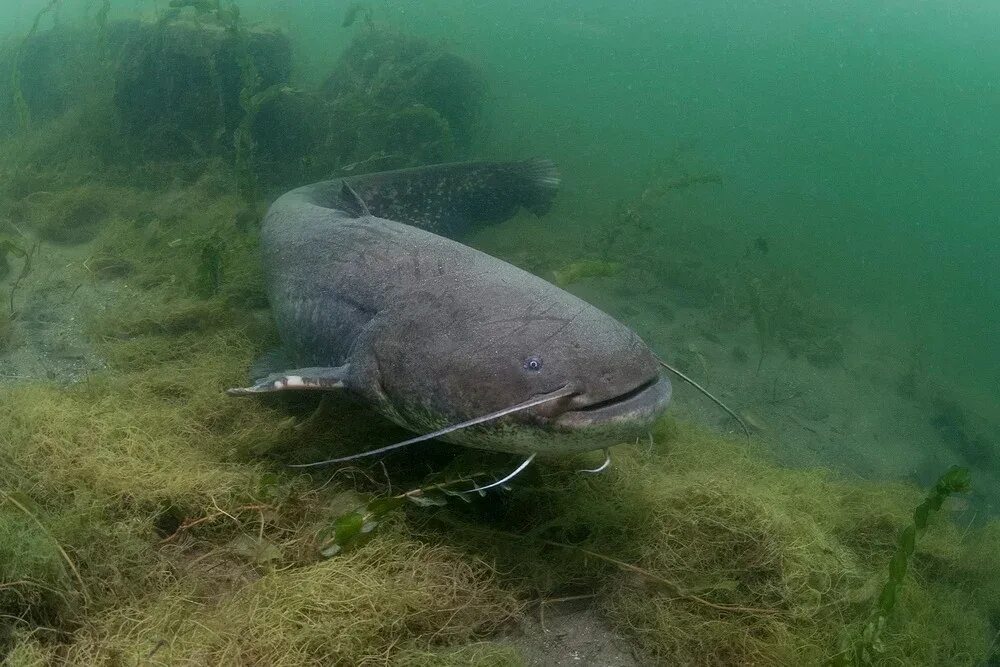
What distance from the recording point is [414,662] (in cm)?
160

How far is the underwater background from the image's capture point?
70.8 inches

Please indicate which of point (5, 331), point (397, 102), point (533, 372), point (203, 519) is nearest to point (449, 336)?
point (533, 372)

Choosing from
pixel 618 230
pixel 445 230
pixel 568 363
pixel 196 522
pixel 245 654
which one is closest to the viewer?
pixel 245 654

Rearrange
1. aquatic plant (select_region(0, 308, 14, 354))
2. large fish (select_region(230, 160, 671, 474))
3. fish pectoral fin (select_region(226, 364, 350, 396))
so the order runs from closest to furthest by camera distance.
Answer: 1. large fish (select_region(230, 160, 671, 474))
2. fish pectoral fin (select_region(226, 364, 350, 396))
3. aquatic plant (select_region(0, 308, 14, 354))

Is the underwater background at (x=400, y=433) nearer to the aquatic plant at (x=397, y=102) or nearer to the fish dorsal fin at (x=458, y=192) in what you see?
the aquatic plant at (x=397, y=102)

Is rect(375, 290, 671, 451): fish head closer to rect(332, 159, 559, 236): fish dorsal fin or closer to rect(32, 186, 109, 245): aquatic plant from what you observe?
rect(332, 159, 559, 236): fish dorsal fin

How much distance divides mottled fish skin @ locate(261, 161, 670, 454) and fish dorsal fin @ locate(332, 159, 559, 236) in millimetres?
928

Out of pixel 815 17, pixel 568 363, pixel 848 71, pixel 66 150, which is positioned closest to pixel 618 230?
pixel 568 363

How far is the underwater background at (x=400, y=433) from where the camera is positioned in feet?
5.90

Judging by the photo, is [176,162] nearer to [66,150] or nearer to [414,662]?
[66,150]

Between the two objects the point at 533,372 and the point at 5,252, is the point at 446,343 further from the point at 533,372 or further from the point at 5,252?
the point at 5,252

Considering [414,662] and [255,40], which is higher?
[255,40]

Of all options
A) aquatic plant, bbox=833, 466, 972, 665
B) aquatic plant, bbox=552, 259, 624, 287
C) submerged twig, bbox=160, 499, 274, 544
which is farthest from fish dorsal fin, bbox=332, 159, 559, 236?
aquatic plant, bbox=833, 466, 972, 665

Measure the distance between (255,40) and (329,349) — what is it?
24.4 ft
